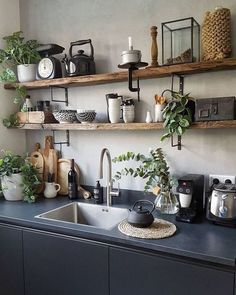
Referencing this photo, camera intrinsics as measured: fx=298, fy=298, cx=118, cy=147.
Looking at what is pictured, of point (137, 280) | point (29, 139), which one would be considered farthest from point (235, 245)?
point (29, 139)

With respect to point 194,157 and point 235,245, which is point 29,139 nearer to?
point 194,157

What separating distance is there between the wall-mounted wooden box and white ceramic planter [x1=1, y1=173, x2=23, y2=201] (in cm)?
43

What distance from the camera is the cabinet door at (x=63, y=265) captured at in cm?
153

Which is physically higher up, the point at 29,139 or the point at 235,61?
the point at 235,61

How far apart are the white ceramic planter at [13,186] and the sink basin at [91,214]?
40 centimetres

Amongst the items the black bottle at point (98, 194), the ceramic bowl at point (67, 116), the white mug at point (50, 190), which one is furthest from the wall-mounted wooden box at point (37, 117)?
the black bottle at point (98, 194)

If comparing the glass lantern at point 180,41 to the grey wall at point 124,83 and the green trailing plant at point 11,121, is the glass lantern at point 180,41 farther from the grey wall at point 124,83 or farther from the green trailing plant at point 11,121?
the green trailing plant at point 11,121

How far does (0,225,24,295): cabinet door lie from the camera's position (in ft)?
5.90

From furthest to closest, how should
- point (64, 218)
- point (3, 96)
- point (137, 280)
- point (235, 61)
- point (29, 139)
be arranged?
1. point (29, 139)
2. point (3, 96)
3. point (64, 218)
4. point (235, 61)
5. point (137, 280)

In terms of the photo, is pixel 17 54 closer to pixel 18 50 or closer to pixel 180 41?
pixel 18 50

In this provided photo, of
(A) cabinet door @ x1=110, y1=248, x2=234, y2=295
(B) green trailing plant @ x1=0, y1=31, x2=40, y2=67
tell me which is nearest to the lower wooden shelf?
(B) green trailing plant @ x1=0, y1=31, x2=40, y2=67

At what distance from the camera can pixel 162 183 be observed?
1.87 meters

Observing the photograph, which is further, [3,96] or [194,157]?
[3,96]

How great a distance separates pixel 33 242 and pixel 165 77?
1313mm
